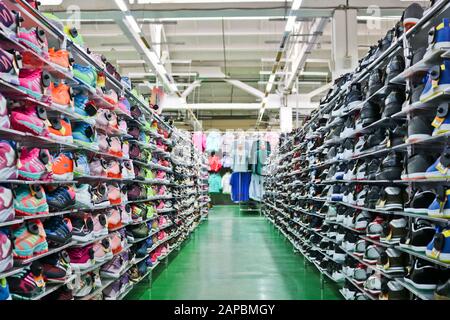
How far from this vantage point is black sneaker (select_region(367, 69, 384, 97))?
3410mm

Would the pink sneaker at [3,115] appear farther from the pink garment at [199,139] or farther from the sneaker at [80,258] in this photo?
the pink garment at [199,139]

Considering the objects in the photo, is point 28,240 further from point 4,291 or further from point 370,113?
point 370,113

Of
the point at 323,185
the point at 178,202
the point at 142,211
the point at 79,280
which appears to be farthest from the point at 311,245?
the point at 79,280

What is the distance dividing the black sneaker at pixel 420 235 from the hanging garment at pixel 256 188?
45.8 feet

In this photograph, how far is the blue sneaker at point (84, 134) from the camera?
3230 millimetres

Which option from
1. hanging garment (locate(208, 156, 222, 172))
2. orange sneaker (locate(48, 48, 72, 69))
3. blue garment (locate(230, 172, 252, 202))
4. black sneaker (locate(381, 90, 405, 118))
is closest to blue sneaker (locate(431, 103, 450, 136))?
black sneaker (locate(381, 90, 405, 118))

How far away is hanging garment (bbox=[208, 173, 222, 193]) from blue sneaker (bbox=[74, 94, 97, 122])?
15560mm

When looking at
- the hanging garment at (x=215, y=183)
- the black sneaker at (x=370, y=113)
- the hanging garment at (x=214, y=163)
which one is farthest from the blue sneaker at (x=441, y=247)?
the hanging garment at (x=215, y=183)

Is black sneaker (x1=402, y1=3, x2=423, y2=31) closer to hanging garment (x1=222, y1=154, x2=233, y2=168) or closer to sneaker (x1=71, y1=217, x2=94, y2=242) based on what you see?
sneaker (x1=71, y1=217, x2=94, y2=242)

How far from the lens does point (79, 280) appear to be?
3.15 m

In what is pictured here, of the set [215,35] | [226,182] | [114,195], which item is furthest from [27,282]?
[226,182]

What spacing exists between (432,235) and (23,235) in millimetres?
2567

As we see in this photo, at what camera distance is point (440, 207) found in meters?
2.29
